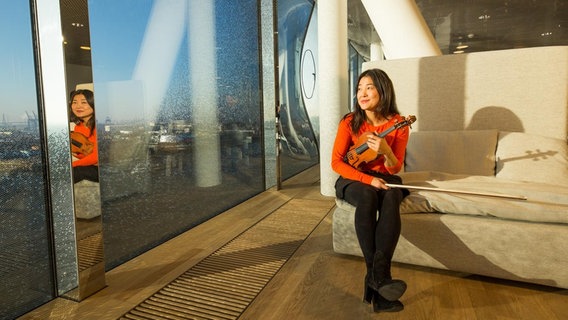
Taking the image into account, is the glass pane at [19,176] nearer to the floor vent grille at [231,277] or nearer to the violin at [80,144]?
the violin at [80,144]

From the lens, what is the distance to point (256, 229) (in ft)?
8.73

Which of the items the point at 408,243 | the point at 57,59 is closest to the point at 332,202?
the point at 408,243

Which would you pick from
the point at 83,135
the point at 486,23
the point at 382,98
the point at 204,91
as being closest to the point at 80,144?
the point at 83,135

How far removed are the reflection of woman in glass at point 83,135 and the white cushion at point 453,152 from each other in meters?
2.01

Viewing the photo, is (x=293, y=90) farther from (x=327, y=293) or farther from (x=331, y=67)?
(x=327, y=293)

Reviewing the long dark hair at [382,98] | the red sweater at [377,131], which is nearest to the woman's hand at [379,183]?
the red sweater at [377,131]

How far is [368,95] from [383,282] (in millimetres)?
984

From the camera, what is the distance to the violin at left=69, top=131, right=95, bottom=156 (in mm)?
1572

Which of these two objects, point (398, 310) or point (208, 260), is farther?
point (208, 260)

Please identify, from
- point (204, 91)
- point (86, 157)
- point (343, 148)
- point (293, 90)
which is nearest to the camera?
point (86, 157)

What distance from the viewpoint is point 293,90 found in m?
5.14

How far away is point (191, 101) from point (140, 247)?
112 cm

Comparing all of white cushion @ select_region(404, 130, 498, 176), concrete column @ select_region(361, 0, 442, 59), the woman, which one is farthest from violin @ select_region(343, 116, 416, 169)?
concrete column @ select_region(361, 0, 442, 59)

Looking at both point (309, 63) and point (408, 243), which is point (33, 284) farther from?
point (309, 63)
